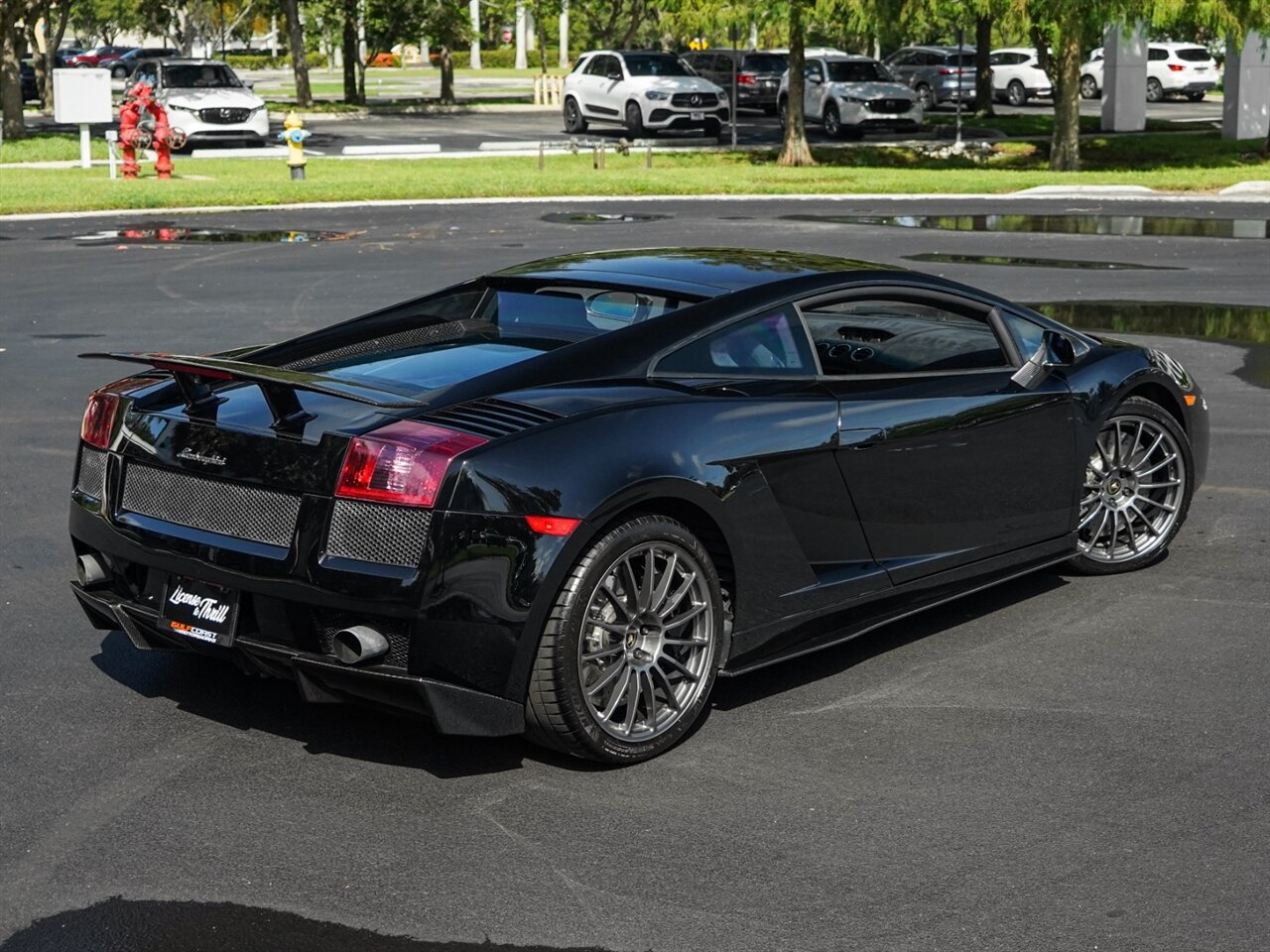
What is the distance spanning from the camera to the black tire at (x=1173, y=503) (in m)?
7.16

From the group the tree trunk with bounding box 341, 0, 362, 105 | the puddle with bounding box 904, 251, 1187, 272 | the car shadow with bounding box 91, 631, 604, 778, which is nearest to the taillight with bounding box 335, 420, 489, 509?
the car shadow with bounding box 91, 631, 604, 778

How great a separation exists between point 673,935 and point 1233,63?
39.5 m

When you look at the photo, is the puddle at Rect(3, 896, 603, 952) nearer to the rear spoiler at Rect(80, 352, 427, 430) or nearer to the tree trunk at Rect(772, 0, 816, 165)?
the rear spoiler at Rect(80, 352, 427, 430)

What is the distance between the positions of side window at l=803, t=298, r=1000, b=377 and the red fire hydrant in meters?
23.7

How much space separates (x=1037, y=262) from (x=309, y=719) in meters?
14.5

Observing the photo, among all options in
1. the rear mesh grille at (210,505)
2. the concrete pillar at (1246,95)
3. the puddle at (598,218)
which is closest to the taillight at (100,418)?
the rear mesh grille at (210,505)

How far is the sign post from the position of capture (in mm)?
30297

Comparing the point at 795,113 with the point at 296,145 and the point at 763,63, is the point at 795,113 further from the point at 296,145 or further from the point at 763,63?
the point at 763,63

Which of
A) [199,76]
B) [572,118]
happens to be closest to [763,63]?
[572,118]

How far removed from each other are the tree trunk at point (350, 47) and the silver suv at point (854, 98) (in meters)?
17.7

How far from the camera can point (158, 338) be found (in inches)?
530

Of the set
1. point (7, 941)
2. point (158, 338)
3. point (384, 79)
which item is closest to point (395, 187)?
point (158, 338)

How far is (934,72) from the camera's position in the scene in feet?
181

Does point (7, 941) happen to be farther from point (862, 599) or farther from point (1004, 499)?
point (1004, 499)
